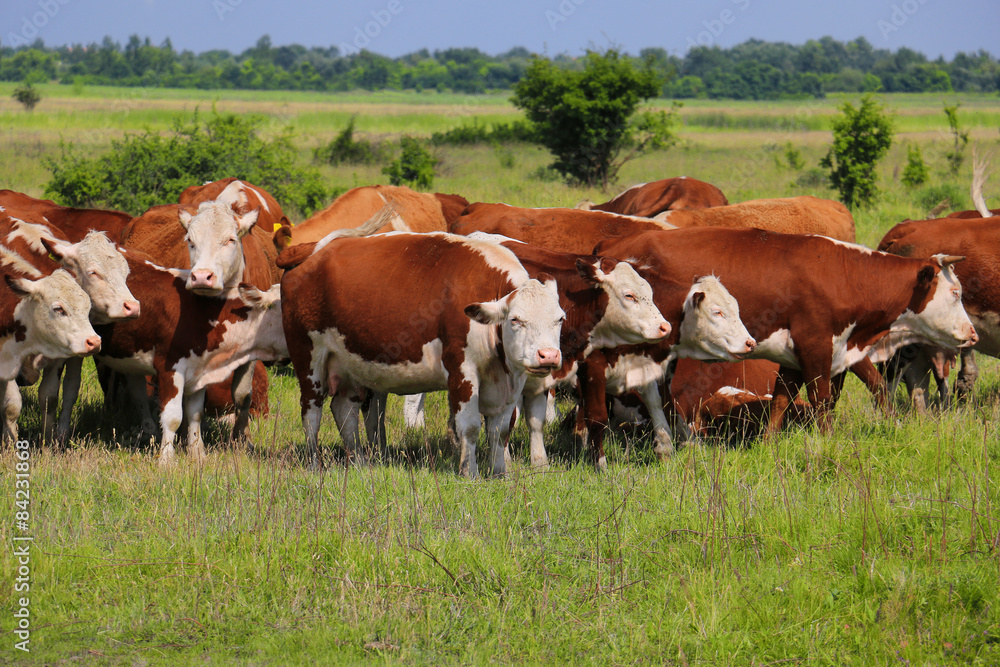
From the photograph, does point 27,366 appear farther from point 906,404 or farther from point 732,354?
point 906,404

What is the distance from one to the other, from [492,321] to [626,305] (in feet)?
3.74

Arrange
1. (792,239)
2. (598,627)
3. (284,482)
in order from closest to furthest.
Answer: (598,627)
(284,482)
(792,239)

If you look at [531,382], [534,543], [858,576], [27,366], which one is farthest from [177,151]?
[858,576]

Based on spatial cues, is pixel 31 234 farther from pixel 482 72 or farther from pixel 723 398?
pixel 482 72

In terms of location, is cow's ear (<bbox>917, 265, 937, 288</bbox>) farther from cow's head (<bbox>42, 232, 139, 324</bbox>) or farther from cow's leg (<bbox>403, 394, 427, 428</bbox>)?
cow's head (<bbox>42, 232, 139, 324</bbox>)

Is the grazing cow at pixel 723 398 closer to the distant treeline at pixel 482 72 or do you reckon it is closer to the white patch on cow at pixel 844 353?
the white patch on cow at pixel 844 353

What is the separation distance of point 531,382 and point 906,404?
4089 mm

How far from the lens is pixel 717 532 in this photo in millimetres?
5578

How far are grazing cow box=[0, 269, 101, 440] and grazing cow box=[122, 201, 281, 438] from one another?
2.95 ft

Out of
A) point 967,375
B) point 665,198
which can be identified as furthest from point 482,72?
point 967,375

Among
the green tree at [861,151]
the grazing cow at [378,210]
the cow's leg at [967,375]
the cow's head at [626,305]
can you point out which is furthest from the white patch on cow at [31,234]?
the green tree at [861,151]

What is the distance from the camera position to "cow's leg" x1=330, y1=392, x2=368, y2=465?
8.07 metres

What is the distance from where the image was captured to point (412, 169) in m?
24.0

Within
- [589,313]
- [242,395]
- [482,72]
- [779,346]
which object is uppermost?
[482,72]
